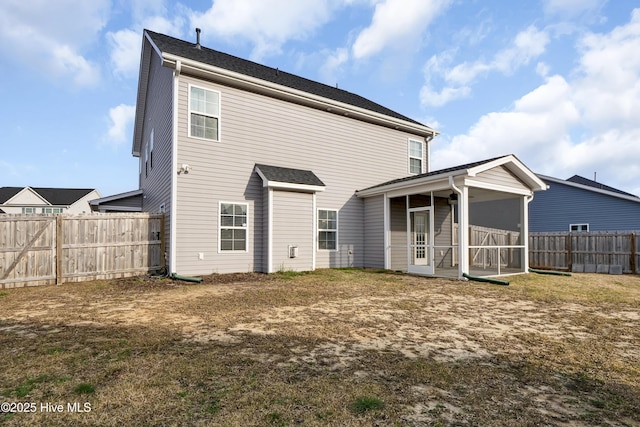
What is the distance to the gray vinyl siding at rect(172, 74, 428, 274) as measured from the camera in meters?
9.79

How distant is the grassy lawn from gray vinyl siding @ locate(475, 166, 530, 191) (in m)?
4.55

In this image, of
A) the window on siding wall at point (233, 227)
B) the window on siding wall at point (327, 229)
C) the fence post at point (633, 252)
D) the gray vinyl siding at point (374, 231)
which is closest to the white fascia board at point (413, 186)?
the gray vinyl siding at point (374, 231)

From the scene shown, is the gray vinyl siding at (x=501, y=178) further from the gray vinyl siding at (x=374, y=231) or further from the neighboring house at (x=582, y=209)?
the neighboring house at (x=582, y=209)

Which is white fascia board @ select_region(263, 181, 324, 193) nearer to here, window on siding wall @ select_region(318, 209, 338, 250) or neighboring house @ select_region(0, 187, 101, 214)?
window on siding wall @ select_region(318, 209, 338, 250)

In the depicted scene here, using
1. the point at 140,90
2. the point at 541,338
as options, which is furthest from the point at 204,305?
the point at 140,90

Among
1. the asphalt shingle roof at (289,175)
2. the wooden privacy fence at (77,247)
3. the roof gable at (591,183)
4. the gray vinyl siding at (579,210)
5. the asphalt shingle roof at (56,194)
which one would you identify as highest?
the asphalt shingle roof at (56,194)

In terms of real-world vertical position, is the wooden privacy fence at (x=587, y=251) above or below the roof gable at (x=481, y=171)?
below

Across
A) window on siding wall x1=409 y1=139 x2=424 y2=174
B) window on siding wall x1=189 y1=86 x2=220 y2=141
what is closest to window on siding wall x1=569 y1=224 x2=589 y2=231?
window on siding wall x1=409 y1=139 x2=424 y2=174

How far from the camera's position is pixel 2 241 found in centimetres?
821

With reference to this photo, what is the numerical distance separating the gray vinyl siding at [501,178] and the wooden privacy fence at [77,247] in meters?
10.3

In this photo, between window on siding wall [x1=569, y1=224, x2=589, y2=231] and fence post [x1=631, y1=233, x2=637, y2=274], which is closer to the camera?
fence post [x1=631, y1=233, x2=637, y2=274]

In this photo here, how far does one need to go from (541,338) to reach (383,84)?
1462cm

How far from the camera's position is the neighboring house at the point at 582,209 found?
17.6 metres

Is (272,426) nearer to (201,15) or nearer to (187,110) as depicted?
→ (187,110)
